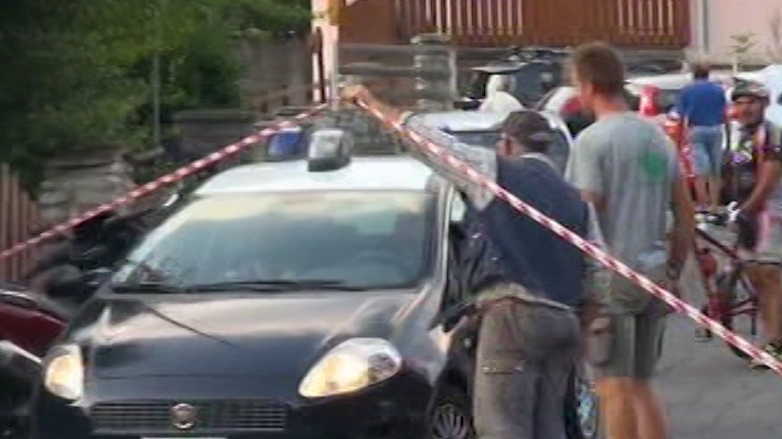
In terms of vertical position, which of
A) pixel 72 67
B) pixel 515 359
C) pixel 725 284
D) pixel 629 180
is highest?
pixel 72 67

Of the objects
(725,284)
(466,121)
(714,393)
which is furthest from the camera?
(466,121)

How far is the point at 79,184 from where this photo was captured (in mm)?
16750

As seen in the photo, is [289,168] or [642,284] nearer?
[642,284]

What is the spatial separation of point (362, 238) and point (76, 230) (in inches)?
157

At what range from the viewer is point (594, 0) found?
Result: 3500 cm

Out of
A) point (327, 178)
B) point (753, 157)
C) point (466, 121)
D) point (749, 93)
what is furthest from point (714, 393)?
point (466, 121)

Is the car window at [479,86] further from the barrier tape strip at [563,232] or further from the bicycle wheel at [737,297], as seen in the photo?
the barrier tape strip at [563,232]

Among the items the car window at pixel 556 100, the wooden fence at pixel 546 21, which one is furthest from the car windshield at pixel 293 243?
the wooden fence at pixel 546 21

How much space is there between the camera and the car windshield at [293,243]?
31.8 feet

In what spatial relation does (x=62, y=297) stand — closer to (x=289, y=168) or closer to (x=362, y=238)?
(x=289, y=168)

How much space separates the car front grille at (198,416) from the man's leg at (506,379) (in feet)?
2.81

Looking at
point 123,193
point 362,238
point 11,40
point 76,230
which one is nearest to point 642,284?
point 362,238

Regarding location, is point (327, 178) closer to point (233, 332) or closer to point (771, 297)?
point (233, 332)

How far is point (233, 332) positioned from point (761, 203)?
474 centimetres
